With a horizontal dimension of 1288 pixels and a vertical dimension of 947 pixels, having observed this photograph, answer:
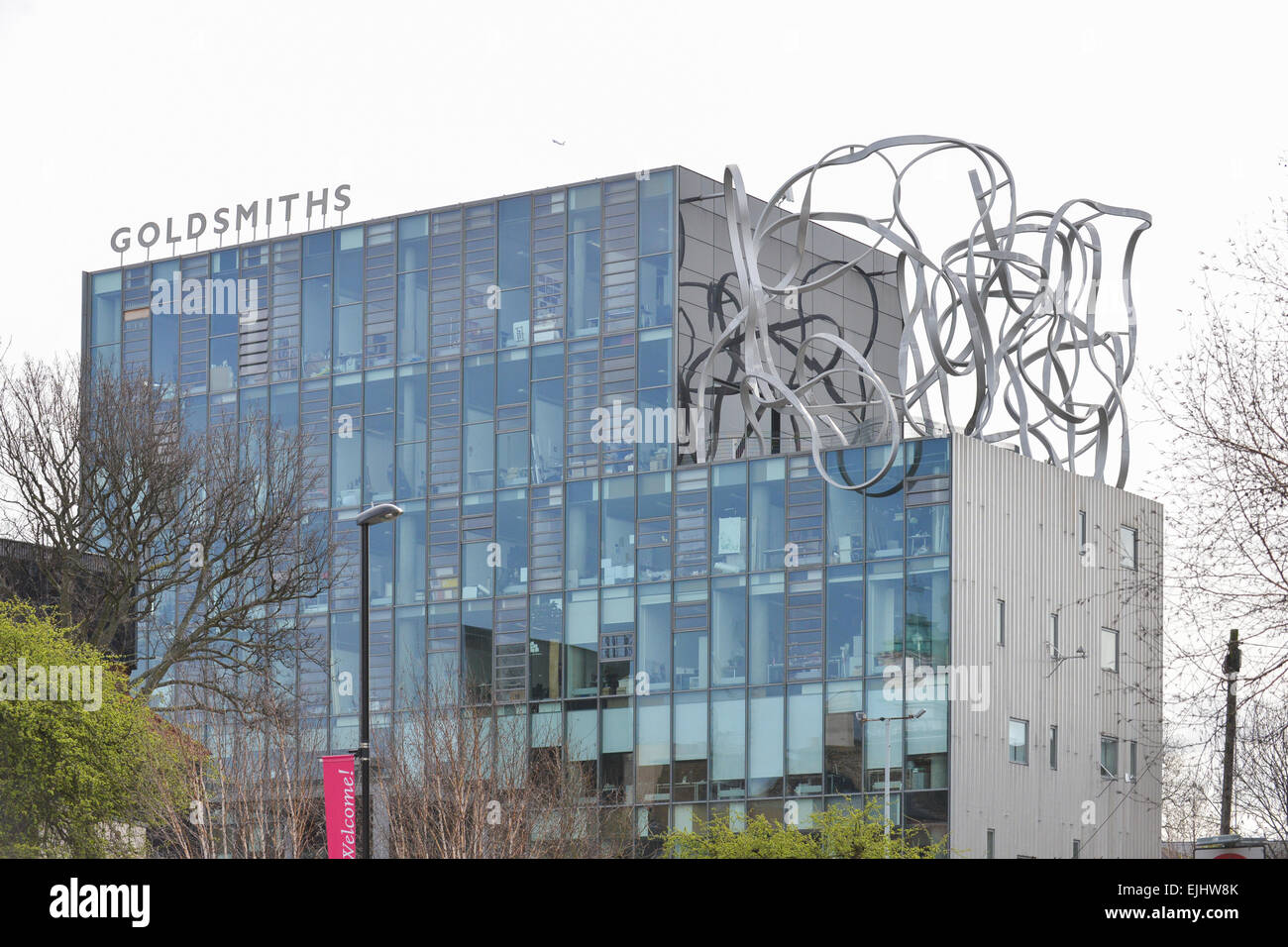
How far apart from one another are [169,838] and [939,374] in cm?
2631

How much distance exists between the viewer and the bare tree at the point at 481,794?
43.5 meters

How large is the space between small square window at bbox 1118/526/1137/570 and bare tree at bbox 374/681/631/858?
17736 mm

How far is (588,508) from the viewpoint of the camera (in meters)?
59.4

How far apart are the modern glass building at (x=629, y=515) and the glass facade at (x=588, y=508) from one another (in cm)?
10

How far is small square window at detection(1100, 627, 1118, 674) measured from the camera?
55531 mm

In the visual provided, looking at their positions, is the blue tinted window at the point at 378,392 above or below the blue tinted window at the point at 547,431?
above

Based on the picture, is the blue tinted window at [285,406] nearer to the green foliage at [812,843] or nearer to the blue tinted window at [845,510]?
the blue tinted window at [845,510]

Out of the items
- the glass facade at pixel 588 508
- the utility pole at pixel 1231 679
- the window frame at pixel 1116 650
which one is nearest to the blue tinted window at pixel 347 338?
the glass facade at pixel 588 508

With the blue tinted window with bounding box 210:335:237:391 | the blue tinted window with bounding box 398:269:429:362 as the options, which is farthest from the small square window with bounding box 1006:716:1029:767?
the blue tinted window with bounding box 210:335:237:391

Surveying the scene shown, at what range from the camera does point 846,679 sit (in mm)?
52750
